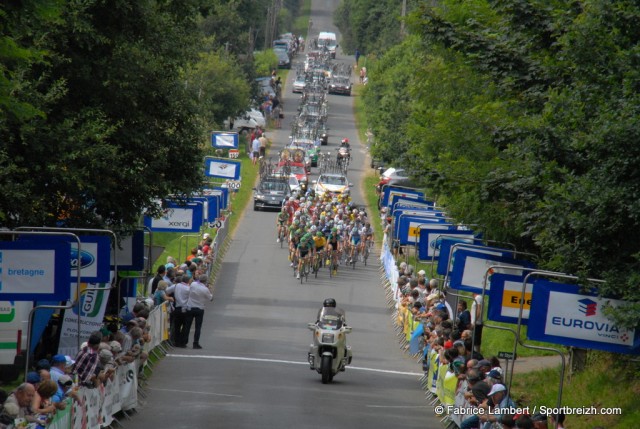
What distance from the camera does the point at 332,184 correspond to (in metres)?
61.6

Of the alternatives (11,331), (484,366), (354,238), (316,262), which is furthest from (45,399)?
(354,238)

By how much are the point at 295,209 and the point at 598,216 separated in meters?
31.3

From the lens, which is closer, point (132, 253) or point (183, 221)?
point (132, 253)

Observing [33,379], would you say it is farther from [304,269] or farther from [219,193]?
[219,193]

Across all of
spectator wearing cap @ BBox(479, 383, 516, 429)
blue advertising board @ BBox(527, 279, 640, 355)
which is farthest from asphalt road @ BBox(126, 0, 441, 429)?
blue advertising board @ BBox(527, 279, 640, 355)

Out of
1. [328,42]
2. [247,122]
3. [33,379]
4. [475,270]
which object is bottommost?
[33,379]

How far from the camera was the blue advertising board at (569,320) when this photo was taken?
1563cm

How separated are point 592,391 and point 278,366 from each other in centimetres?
704

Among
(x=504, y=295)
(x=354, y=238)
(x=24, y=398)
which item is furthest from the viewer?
(x=354, y=238)

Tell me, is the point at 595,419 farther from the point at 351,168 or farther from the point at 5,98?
the point at 351,168

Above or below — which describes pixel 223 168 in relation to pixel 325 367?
above

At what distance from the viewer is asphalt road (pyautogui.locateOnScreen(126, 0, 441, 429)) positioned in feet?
66.3

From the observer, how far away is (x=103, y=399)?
18.1 metres

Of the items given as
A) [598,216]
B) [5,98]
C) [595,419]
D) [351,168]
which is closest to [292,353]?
[595,419]
